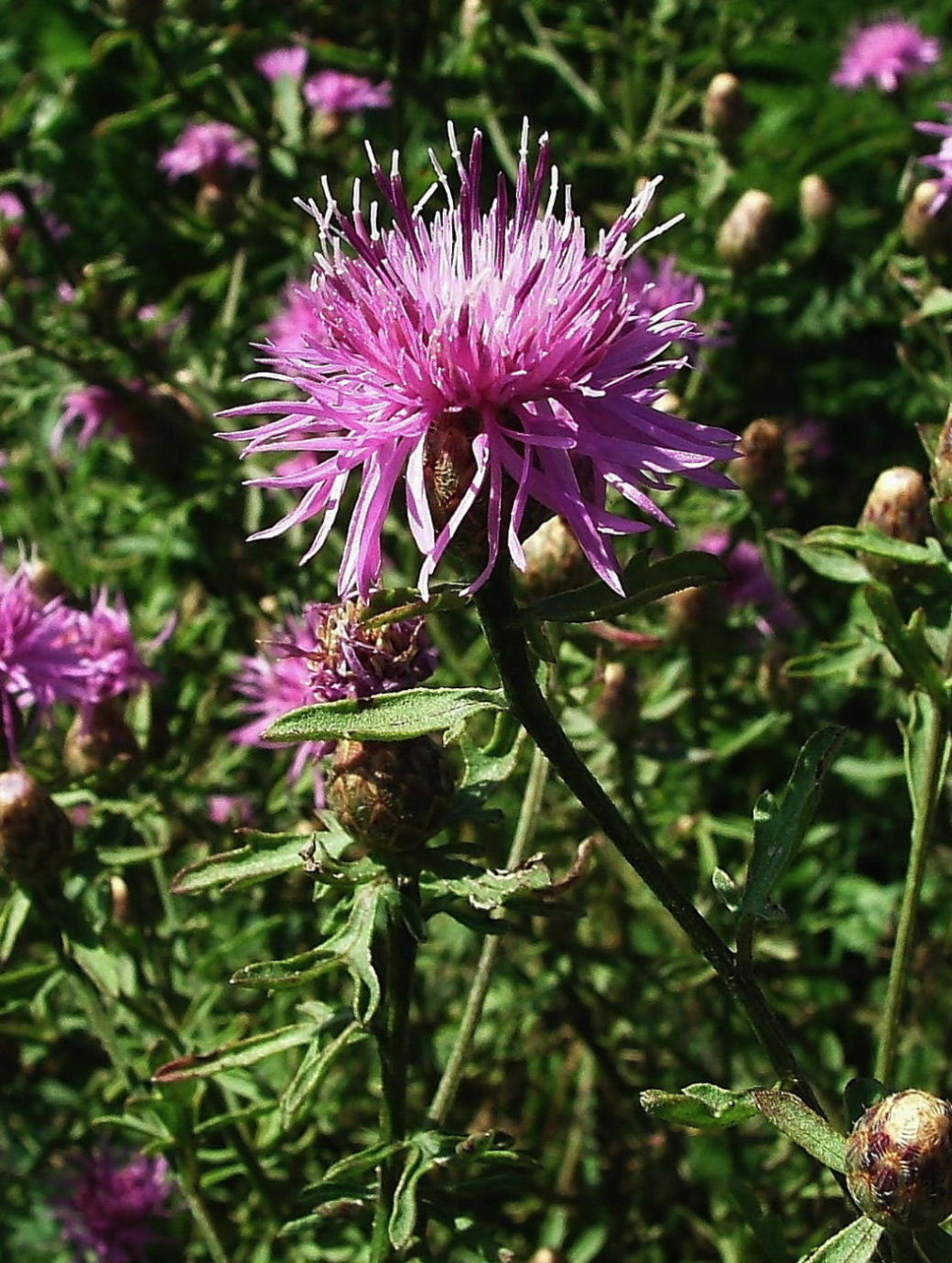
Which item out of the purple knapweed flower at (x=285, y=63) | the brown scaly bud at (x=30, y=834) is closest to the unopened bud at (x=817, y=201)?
the purple knapweed flower at (x=285, y=63)

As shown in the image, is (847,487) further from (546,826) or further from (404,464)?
(404,464)

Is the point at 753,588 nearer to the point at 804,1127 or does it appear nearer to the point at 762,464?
the point at 762,464

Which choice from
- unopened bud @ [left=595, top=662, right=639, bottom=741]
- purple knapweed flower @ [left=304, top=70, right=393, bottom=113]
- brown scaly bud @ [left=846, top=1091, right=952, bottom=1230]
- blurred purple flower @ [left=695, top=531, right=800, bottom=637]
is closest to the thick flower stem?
brown scaly bud @ [left=846, top=1091, right=952, bottom=1230]

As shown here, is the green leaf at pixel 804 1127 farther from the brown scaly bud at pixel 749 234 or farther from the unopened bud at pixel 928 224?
the brown scaly bud at pixel 749 234

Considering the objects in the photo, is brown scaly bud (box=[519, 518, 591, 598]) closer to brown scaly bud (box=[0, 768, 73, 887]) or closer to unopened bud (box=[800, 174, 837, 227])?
brown scaly bud (box=[0, 768, 73, 887])

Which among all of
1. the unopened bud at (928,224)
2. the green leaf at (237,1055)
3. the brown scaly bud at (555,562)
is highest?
the unopened bud at (928,224)

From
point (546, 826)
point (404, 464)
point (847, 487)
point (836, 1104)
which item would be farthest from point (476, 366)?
point (847, 487)
